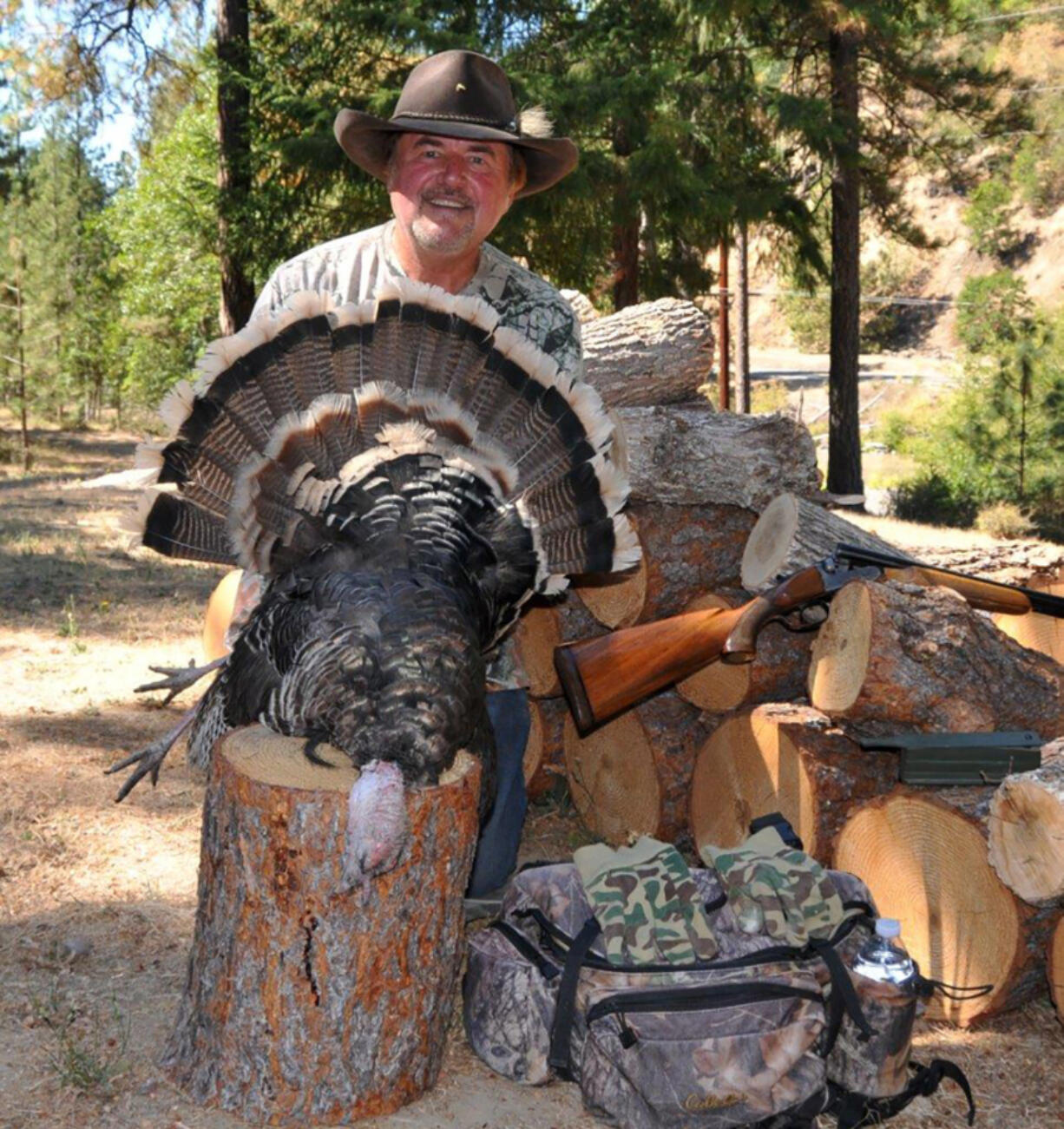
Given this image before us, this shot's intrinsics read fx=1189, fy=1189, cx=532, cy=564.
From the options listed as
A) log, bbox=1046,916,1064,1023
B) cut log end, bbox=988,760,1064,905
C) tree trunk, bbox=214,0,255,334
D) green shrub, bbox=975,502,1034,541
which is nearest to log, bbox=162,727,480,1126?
cut log end, bbox=988,760,1064,905

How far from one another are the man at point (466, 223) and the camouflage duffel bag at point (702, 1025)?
3.61ft

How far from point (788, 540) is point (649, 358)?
1322 millimetres

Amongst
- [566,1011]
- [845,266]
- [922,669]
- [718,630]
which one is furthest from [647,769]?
[845,266]

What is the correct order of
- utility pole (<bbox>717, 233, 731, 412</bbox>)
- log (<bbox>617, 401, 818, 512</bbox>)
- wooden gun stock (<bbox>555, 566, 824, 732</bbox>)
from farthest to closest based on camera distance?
utility pole (<bbox>717, 233, 731, 412</bbox>) < log (<bbox>617, 401, 818, 512</bbox>) < wooden gun stock (<bbox>555, 566, 824, 732</bbox>)

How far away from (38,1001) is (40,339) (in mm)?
25339

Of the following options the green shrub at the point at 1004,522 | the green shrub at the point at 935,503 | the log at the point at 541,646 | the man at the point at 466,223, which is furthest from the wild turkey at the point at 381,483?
the green shrub at the point at 935,503

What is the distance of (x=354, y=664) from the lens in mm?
2857

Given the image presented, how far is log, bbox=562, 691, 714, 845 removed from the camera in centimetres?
468

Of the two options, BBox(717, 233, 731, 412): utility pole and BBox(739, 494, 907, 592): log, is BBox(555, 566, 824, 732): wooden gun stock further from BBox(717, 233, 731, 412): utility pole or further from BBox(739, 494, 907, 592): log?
BBox(717, 233, 731, 412): utility pole

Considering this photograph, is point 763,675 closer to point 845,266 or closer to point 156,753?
point 156,753

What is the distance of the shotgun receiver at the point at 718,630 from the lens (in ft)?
13.3

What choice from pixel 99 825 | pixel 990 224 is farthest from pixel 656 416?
pixel 990 224

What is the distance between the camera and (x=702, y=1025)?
2.85 m

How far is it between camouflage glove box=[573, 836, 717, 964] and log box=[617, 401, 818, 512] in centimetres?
183
